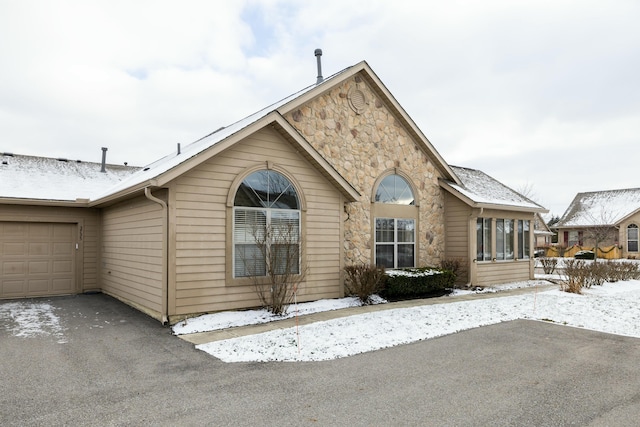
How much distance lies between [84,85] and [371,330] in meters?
15.7

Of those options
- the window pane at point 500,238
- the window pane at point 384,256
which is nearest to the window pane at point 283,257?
the window pane at point 384,256

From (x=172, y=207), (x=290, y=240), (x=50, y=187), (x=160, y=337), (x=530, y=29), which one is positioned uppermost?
(x=530, y=29)

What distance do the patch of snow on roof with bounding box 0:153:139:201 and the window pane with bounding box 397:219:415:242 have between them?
925 centimetres

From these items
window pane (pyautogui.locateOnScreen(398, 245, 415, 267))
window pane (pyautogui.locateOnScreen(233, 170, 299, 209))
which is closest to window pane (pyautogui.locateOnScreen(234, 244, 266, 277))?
window pane (pyautogui.locateOnScreen(233, 170, 299, 209))

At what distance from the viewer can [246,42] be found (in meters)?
12.9

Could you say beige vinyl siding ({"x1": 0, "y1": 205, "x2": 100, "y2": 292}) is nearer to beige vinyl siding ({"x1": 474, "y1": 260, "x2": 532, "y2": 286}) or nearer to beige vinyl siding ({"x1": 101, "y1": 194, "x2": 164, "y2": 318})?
beige vinyl siding ({"x1": 101, "y1": 194, "x2": 164, "y2": 318})

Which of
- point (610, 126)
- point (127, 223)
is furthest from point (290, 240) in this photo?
point (610, 126)

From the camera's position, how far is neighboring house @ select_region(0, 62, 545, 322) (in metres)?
8.29

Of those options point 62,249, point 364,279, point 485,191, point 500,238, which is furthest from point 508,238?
point 62,249

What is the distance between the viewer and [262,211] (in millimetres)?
9117

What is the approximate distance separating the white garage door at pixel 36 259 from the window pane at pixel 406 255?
948 cm

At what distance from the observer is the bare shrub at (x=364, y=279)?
1027cm

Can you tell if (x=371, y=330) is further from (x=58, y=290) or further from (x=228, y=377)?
(x=58, y=290)

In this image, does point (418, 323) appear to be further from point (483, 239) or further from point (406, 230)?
point (483, 239)
